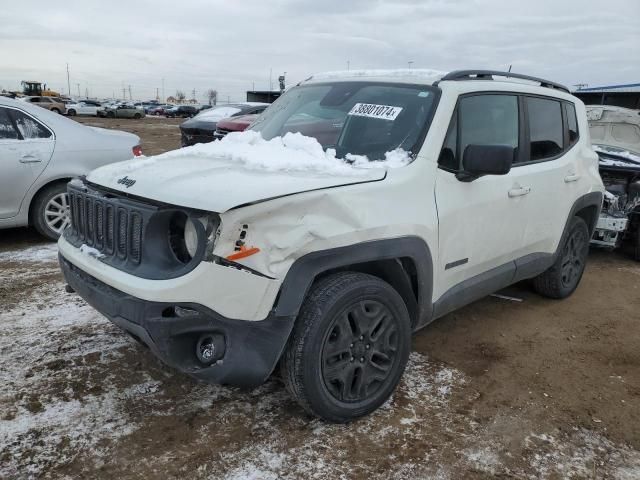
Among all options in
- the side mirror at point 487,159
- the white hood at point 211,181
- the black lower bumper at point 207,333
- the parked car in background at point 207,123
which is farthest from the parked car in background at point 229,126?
the black lower bumper at point 207,333

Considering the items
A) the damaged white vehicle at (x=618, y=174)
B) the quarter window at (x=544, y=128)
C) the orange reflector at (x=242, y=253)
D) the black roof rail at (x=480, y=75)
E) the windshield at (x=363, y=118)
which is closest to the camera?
the orange reflector at (x=242, y=253)

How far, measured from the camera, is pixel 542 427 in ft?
9.95

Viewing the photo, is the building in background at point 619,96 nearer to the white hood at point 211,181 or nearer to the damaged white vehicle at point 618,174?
the damaged white vehicle at point 618,174

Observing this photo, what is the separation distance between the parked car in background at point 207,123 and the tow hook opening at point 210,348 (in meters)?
9.40

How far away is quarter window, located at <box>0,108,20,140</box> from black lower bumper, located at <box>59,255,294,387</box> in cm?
423

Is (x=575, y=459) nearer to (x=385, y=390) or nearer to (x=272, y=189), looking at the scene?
(x=385, y=390)

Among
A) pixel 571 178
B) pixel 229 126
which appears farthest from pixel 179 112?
pixel 571 178

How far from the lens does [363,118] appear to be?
136 inches

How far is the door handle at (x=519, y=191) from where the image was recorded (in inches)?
147

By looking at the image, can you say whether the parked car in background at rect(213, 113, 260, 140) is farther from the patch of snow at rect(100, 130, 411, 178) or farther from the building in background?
the patch of snow at rect(100, 130, 411, 178)

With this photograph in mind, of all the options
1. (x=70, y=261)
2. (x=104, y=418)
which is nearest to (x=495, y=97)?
(x=70, y=261)

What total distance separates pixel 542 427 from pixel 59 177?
5349 millimetres

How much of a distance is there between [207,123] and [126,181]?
9.46m

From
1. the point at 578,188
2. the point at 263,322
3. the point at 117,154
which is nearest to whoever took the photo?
the point at 263,322
